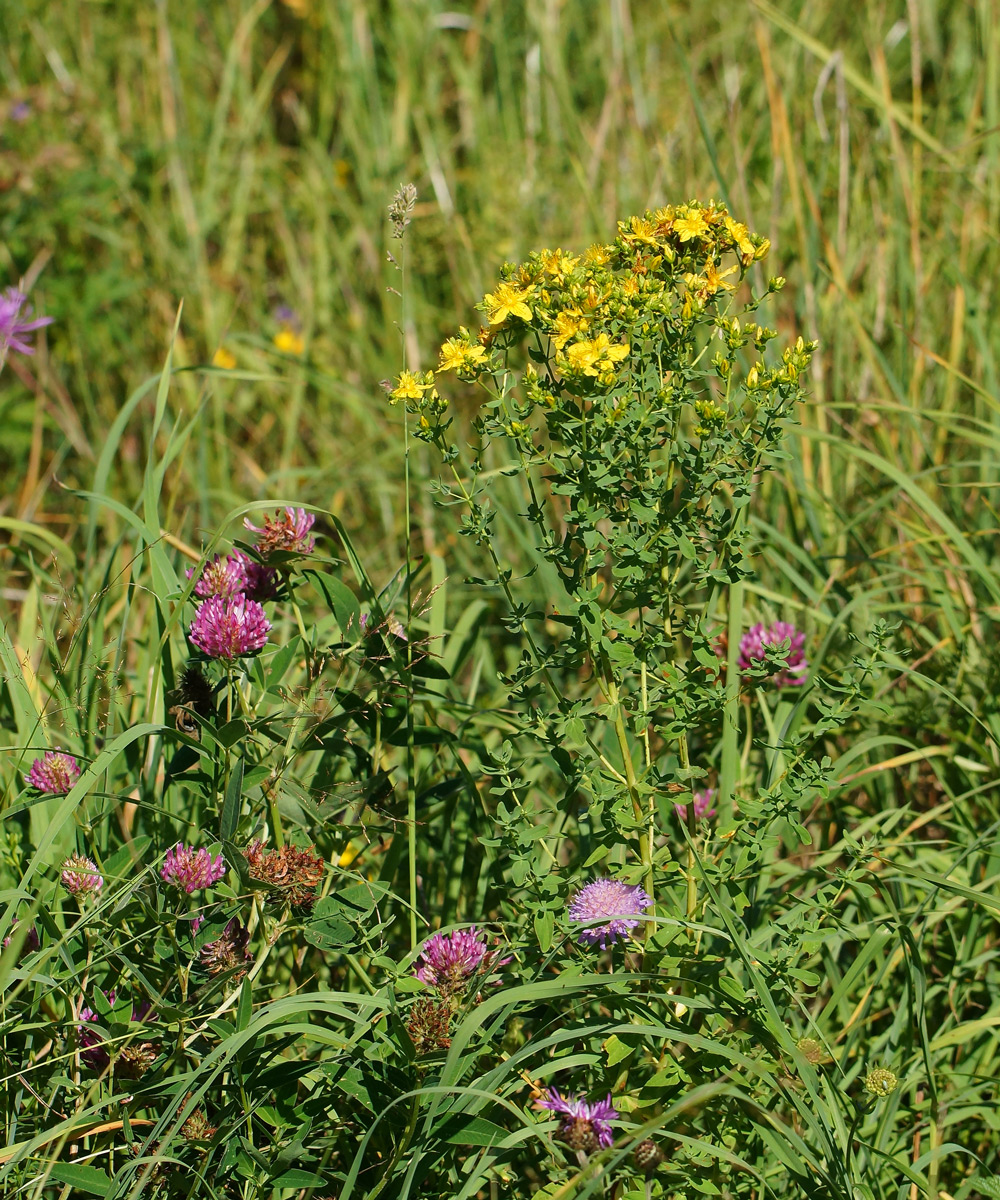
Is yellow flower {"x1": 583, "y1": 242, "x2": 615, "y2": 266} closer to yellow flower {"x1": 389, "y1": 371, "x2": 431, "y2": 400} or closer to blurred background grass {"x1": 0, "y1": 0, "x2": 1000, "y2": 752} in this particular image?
yellow flower {"x1": 389, "y1": 371, "x2": 431, "y2": 400}

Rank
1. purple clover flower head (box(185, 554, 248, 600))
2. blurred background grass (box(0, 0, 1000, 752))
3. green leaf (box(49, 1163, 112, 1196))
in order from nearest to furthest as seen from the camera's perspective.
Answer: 1. green leaf (box(49, 1163, 112, 1196))
2. purple clover flower head (box(185, 554, 248, 600))
3. blurred background grass (box(0, 0, 1000, 752))

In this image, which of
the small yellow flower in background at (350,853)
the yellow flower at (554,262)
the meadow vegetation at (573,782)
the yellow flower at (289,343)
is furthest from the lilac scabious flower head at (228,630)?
the yellow flower at (289,343)

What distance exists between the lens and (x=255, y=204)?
3451 millimetres

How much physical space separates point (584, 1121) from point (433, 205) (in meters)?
2.71

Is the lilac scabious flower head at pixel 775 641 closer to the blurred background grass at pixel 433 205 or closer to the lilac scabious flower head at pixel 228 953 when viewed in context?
the blurred background grass at pixel 433 205

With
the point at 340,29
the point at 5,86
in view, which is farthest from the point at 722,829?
the point at 5,86

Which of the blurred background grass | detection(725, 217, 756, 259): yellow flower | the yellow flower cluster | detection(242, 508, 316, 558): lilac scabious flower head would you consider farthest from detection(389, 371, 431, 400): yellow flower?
the blurred background grass

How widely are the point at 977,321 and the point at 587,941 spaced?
1.53m

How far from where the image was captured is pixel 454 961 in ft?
3.84

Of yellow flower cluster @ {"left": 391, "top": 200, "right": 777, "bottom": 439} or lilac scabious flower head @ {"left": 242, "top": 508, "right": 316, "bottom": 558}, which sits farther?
lilac scabious flower head @ {"left": 242, "top": 508, "right": 316, "bottom": 558}

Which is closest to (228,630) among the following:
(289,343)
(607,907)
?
(607,907)

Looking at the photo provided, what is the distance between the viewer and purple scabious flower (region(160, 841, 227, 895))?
118 cm

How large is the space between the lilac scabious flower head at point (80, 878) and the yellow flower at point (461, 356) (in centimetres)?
67

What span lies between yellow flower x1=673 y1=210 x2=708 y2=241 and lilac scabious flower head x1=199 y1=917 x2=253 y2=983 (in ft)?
2.88
